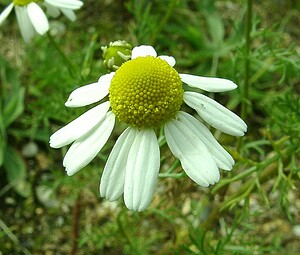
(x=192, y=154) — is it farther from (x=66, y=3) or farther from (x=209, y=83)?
(x=66, y=3)

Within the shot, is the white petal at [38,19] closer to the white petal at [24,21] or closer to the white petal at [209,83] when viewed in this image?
the white petal at [24,21]

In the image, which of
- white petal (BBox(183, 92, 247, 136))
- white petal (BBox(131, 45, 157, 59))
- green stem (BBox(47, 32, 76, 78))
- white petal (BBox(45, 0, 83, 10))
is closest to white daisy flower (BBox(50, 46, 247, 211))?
white petal (BBox(183, 92, 247, 136))

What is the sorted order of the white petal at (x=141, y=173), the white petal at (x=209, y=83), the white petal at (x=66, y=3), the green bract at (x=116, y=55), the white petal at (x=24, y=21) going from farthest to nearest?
the white petal at (x=24, y=21) → the white petal at (x=66, y=3) → the green bract at (x=116, y=55) → the white petal at (x=209, y=83) → the white petal at (x=141, y=173)

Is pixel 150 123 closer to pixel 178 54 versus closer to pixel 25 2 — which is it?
pixel 25 2

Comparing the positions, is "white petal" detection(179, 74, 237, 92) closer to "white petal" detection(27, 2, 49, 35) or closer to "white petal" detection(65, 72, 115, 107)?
"white petal" detection(65, 72, 115, 107)

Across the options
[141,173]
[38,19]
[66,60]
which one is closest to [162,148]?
[66,60]

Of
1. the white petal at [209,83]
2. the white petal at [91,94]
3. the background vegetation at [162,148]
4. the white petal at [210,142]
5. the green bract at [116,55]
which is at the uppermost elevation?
the white petal at [91,94]

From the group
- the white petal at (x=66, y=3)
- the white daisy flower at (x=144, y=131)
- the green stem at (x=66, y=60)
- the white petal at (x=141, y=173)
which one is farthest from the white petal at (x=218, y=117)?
the green stem at (x=66, y=60)

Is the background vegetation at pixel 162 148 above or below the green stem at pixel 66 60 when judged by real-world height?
below
